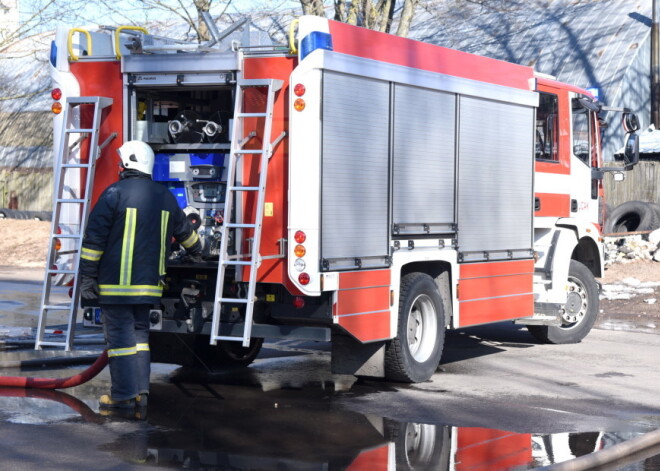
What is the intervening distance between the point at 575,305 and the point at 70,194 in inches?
239

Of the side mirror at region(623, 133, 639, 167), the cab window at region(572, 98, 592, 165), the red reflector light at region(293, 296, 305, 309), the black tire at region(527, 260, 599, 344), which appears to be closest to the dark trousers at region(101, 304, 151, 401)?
the red reflector light at region(293, 296, 305, 309)

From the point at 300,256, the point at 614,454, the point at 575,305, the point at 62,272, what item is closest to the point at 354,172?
the point at 300,256

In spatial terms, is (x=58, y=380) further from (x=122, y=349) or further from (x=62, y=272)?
(x=122, y=349)

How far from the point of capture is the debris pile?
2047 centimetres

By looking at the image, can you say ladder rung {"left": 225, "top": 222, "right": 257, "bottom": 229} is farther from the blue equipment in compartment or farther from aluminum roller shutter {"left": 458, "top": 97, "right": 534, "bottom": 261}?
aluminum roller shutter {"left": 458, "top": 97, "right": 534, "bottom": 261}

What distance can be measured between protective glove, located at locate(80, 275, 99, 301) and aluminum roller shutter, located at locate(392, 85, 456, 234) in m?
2.56

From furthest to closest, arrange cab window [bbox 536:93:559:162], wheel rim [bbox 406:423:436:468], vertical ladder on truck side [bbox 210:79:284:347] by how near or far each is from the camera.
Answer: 1. cab window [bbox 536:93:559:162]
2. vertical ladder on truck side [bbox 210:79:284:347]
3. wheel rim [bbox 406:423:436:468]

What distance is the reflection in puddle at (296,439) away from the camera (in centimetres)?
666

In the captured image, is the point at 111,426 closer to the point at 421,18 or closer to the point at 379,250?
the point at 379,250

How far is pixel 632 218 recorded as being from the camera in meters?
23.5

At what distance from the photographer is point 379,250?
891 cm

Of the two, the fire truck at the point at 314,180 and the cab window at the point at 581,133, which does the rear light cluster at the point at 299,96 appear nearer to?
the fire truck at the point at 314,180

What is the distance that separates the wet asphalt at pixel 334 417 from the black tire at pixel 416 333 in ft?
0.58

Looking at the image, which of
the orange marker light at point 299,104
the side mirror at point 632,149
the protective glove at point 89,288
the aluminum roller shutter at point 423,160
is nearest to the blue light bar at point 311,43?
the orange marker light at point 299,104
